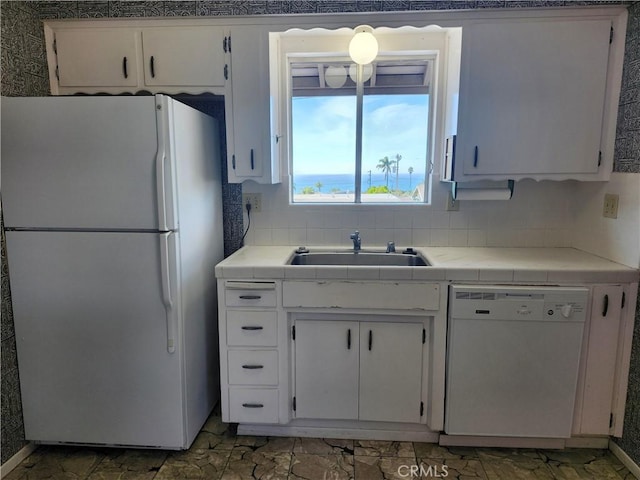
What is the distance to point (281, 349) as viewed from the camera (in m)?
2.02

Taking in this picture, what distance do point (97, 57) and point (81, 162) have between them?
77cm

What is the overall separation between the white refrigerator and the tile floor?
10 centimetres

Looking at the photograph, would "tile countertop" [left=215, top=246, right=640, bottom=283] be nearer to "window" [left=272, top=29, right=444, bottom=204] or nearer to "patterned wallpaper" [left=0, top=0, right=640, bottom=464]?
"patterned wallpaper" [left=0, top=0, right=640, bottom=464]

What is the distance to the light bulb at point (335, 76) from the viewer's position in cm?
249

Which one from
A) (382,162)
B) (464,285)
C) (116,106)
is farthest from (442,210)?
(116,106)

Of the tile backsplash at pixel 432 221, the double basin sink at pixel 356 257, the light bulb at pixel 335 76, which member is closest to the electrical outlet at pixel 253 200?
the tile backsplash at pixel 432 221

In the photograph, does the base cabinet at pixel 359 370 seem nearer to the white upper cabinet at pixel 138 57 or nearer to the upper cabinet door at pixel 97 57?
the white upper cabinet at pixel 138 57

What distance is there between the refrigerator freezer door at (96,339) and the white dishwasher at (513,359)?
135 cm

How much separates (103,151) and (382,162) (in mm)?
1582

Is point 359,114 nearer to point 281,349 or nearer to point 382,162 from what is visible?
point 382,162

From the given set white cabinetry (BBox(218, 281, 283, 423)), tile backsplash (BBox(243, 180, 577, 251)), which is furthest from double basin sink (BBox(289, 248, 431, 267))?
white cabinetry (BBox(218, 281, 283, 423))

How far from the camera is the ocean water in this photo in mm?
2562

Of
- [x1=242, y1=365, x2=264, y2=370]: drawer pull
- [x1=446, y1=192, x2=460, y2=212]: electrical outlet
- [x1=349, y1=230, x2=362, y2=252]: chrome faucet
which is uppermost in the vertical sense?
[x1=446, y1=192, x2=460, y2=212]: electrical outlet

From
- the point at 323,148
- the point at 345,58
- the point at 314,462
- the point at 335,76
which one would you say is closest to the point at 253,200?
the point at 323,148
